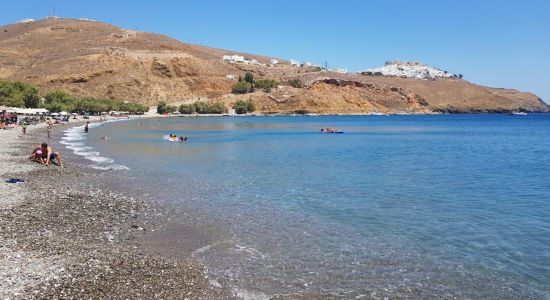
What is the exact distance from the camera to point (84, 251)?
1116 cm

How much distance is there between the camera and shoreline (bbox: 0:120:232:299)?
8.92 metres

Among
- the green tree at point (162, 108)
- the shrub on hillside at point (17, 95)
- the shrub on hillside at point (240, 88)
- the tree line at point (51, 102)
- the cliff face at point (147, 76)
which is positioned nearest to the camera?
the shrub on hillside at point (17, 95)

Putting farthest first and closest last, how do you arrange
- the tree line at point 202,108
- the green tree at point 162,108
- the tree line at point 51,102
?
the tree line at point 202,108 < the green tree at point 162,108 < the tree line at point 51,102

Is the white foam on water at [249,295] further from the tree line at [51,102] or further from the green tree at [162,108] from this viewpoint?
the green tree at [162,108]

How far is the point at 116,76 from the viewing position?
519ft

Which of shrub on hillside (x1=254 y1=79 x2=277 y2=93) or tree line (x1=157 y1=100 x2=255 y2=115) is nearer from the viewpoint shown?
tree line (x1=157 y1=100 x2=255 y2=115)

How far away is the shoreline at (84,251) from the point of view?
892 centimetres

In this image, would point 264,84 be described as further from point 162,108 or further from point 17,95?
point 17,95

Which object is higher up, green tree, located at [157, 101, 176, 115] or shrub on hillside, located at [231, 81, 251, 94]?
shrub on hillside, located at [231, 81, 251, 94]

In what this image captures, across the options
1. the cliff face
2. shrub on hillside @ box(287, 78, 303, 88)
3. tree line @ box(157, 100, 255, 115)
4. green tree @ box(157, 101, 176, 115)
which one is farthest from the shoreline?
shrub on hillside @ box(287, 78, 303, 88)

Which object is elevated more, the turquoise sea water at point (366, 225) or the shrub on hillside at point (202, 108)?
the shrub on hillside at point (202, 108)

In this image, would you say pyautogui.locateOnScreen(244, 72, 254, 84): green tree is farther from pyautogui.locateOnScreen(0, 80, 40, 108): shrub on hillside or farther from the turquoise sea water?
the turquoise sea water

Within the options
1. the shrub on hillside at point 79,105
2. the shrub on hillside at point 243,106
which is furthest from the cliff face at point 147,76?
the shrub on hillside at point 79,105

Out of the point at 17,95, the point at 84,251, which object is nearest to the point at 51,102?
the point at 17,95
